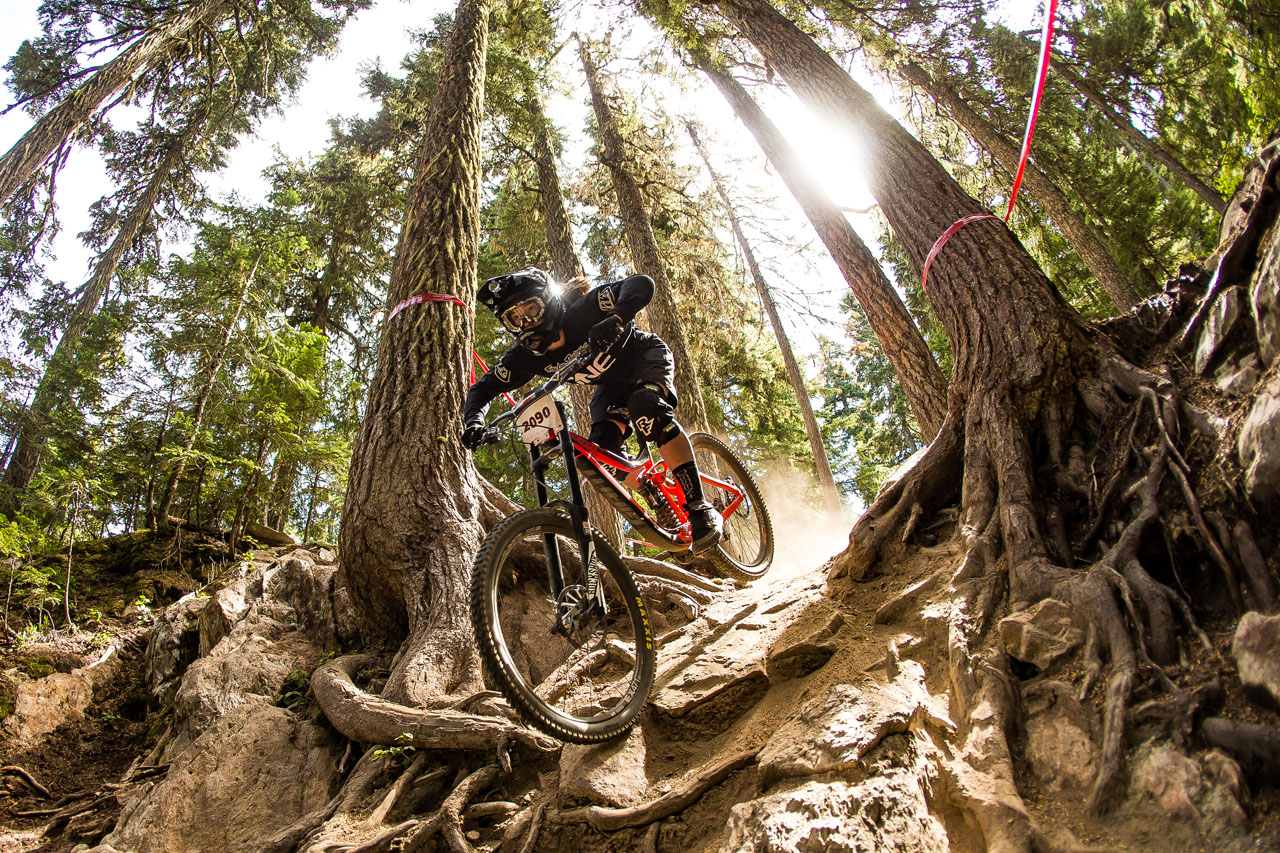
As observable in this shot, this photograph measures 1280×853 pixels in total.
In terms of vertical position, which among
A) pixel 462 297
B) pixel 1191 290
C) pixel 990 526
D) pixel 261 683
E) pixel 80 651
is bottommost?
pixel 990 526

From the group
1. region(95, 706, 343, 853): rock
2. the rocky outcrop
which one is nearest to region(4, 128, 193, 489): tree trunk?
the rocky outcrop

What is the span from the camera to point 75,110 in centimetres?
641

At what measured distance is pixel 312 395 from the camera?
871 centimetres

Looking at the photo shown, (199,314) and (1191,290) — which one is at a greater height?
(199,314)

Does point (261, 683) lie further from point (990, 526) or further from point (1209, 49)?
point (1209, 49)

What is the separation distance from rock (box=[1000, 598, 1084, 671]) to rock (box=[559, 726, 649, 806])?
4.96 feet

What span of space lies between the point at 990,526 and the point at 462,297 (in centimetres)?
419

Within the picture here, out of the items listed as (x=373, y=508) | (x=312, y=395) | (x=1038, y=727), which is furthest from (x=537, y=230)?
(x=1038, y=727)

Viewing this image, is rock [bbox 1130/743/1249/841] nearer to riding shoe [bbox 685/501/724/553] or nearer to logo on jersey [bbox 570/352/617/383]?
riding shoe [bbox 685/501/724/553]

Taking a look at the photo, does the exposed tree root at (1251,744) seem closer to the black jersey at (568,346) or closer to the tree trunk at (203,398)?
the black jersey at (568,346)

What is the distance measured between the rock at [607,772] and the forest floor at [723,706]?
0.05 m

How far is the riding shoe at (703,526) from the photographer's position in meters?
3.68

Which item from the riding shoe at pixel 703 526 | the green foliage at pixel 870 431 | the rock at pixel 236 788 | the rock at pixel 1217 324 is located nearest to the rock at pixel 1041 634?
the rock at pixel 1217 324

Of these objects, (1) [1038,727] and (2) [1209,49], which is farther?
(2) [1209,49]
